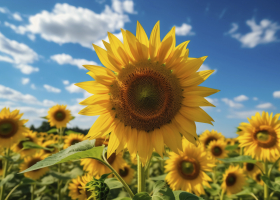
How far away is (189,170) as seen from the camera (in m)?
3.74

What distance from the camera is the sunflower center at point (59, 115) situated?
8.02 m

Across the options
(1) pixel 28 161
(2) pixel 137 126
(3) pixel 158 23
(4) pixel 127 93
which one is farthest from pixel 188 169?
(1) pixel 28 161

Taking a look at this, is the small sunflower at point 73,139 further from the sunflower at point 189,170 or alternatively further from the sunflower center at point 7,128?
the sunflower at point 189,170

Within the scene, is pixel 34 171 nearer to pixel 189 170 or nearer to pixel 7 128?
pixel 7 128

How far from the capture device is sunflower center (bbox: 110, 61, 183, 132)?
6.59 ft

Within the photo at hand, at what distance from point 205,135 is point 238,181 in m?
2.26

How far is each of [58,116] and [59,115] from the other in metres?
0.06

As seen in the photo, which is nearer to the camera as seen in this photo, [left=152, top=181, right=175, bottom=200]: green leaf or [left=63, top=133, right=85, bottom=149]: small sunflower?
[left=152, top=181, right=175, bottom=200]: green leaf

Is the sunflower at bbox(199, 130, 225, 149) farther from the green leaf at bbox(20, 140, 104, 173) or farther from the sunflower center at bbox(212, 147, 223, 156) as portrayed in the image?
the green leaf at bbox(20, 140, 104, 173)

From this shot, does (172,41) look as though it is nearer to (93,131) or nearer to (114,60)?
(114,60)

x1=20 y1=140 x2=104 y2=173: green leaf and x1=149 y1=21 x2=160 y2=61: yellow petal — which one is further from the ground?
x1=149 y1=21 x2=160 y2=61: yellow petal

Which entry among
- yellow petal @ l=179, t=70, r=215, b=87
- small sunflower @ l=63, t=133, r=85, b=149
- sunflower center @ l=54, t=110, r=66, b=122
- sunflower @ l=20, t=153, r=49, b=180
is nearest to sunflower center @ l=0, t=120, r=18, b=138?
sunflower @ l=20, t=153, r=49, b=180

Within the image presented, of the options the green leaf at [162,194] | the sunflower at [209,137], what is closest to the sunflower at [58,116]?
the sunflower at [209,137]

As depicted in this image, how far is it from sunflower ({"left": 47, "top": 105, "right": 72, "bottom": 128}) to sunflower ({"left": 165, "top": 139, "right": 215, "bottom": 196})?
219 inches
